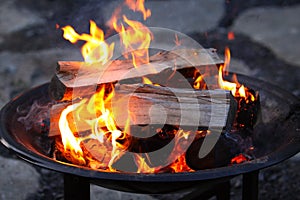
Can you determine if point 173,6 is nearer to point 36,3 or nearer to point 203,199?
point 36,3

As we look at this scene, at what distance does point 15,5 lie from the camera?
3797 millimetres

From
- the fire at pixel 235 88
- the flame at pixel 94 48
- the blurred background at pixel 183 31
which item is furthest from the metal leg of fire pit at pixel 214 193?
the blurred background at pixel 183 31

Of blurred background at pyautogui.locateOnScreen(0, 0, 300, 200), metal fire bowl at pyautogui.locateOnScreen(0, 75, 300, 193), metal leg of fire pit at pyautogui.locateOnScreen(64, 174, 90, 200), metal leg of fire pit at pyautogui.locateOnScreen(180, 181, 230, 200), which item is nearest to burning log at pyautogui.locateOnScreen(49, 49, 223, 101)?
metal fire bowl at pyautogui.locateOnScreen(0, 75, 300, 193)

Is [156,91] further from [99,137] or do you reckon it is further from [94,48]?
[94,48]

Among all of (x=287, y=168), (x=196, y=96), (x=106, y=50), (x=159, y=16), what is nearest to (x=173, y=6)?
(x=159, y=16)

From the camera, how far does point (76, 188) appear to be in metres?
1.48

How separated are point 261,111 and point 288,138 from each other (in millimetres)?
279

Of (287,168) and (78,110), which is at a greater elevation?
(78,110)

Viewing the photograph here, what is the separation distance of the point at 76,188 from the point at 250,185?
1.73 ft

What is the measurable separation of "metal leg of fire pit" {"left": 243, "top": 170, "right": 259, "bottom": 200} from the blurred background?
5.34 ft

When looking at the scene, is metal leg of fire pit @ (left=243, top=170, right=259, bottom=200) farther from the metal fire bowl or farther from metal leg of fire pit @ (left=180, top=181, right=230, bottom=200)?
metal leg of fire pit @ (left=180, top=181, right=230, bottom=200)

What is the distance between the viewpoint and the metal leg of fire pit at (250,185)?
154 centimetres

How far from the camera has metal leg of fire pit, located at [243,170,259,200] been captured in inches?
60.6

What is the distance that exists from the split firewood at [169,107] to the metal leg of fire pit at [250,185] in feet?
0.55
